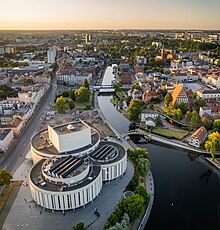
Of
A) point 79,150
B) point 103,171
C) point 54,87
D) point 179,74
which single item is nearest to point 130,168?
point 103,171

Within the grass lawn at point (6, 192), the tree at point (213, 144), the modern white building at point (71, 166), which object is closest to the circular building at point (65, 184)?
the modern white building at point (71, 166)

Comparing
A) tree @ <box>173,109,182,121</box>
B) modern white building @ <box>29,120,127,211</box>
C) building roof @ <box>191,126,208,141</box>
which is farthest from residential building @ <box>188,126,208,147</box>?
modern white building @ <box>29,120,127,211</box>

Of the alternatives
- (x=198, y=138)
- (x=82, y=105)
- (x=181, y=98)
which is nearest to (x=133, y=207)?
(x=198, y=138)

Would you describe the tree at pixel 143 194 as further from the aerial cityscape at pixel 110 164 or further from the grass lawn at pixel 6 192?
the grass lawn at pixel 6 192

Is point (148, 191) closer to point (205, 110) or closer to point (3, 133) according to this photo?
point (3, 133)

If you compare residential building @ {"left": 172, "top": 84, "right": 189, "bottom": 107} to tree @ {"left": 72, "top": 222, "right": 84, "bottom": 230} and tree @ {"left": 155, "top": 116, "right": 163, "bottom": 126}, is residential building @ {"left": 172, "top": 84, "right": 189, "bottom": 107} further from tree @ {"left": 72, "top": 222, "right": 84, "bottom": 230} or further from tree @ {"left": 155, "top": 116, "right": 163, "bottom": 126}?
tree @ {"left": 72, "top": 222, "right": 84, "bottom": 230}

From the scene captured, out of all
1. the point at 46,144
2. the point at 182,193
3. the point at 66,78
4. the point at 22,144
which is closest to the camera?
the point at 182,193

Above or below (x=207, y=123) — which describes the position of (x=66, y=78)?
above
